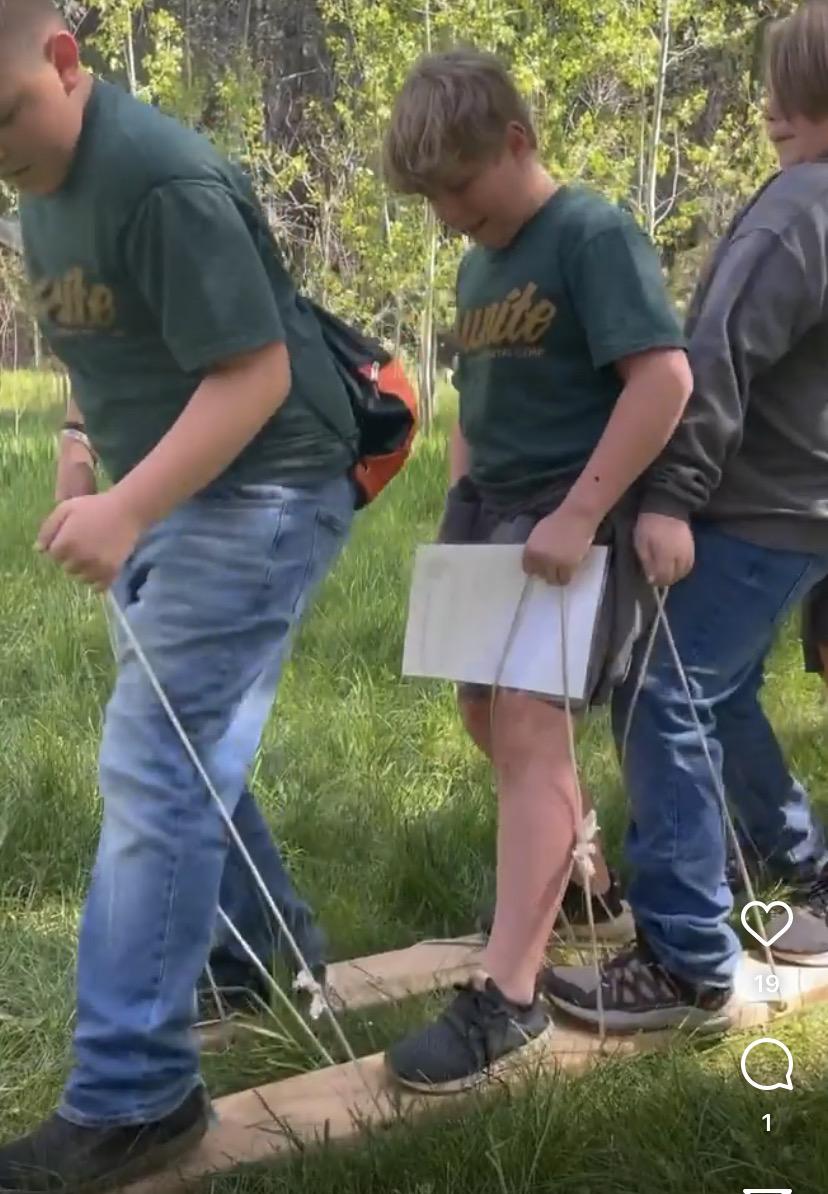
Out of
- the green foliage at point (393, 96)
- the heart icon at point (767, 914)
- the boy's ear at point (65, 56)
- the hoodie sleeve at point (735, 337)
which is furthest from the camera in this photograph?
the green foliage at point (393, 96)

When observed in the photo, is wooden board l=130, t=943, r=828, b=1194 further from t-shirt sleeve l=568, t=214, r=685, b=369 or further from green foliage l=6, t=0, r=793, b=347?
green foliage l=6, t=0, r=793, b=347

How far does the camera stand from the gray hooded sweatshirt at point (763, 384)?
1.69m

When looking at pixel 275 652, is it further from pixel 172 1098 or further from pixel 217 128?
pixel 217 128

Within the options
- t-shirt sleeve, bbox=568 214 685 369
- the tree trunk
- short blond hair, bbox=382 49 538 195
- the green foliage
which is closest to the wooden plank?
t-shirt sleeve, bbox=568 214 685 369

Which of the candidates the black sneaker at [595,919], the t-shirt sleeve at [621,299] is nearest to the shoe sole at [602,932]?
the black sneaker at [595,919]

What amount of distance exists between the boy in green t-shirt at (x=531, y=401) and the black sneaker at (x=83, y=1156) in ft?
1.05

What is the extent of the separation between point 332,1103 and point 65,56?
1208 mm

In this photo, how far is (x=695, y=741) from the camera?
1.82m

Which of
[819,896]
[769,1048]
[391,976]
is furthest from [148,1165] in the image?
[819,896]

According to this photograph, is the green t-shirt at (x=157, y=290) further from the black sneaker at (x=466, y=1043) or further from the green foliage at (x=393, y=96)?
the green foliage at (x=393, y=96)

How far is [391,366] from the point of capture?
1.78m

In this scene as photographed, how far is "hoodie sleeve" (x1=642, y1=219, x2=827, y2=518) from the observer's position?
169 cm

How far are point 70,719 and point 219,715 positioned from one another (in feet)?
4.52

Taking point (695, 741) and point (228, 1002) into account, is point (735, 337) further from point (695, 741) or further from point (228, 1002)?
point (228, 1002)
